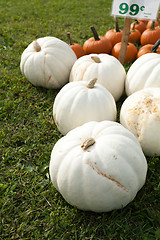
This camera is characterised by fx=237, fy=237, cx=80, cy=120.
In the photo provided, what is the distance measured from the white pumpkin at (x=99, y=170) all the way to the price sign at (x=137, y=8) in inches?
67.7

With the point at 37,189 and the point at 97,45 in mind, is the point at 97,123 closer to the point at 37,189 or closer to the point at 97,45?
the point at 37,189

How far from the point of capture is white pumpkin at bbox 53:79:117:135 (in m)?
2.22

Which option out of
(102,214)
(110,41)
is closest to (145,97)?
(102,214)

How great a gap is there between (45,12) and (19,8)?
3.06 ft

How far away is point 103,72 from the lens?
8.66ft

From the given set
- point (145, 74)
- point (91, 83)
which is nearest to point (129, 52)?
point (145, 74)

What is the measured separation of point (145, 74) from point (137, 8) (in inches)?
36.1

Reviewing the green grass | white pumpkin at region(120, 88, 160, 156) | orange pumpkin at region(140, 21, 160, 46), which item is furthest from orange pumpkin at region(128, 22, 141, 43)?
white pumpkin at region(120, 88, 160, 156)

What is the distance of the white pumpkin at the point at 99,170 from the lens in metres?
1.65

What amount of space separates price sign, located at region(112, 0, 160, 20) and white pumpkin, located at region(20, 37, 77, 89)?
82 cm

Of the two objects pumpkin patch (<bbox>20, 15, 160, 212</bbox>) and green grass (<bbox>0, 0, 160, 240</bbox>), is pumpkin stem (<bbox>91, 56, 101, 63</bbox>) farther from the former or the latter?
green grass (<bbox>0, 0, 160, 240</bbox>)

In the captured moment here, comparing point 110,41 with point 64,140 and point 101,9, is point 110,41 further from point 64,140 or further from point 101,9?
point 101,9

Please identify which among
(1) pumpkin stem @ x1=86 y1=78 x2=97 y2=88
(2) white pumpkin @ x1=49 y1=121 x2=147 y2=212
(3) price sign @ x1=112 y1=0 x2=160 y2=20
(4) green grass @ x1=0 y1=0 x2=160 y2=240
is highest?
(3) price sign @ x1=112 y1=0 x2=160 y2=20

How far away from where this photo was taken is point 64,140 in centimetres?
189
